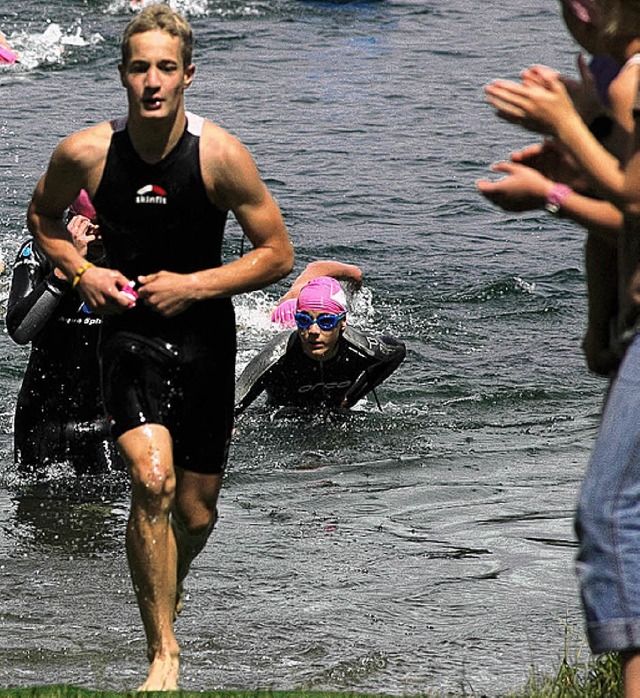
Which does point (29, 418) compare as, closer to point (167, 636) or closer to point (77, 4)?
point (167, 636)

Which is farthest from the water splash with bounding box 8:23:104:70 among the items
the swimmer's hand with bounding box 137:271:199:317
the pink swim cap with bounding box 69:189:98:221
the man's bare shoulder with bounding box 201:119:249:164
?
the swimmer's hand with bounding box 137:271:199:317

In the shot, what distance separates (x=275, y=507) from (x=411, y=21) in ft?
65.2

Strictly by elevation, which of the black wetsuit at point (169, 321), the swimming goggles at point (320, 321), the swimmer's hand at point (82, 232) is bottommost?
the swimming goggles at point (320, 321)

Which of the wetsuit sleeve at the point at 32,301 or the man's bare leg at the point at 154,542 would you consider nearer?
the man's bare leg at the point at 154,542

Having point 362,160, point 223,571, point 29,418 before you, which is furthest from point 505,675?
point 362,160

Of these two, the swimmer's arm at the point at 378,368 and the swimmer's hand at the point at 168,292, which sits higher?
the swimmer's hand at the point at 168,292

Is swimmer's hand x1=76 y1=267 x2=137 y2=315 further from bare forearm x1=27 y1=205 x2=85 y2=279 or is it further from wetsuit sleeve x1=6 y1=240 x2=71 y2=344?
wetsuit sleeve x1=6 y1=240 x2=71 y2=344

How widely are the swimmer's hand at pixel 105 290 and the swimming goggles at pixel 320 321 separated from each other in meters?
4.73

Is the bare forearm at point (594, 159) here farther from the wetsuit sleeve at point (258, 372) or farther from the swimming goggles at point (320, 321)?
the swimming goggles at point (320, 321)

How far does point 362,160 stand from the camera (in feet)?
63.2

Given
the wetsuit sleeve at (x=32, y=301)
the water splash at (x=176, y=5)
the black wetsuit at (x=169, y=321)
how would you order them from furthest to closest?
the water splash at (x=176, y=5), the wetsuit sleeve at (x=32, y=301), the black wetsuit at (x=169, y=321)

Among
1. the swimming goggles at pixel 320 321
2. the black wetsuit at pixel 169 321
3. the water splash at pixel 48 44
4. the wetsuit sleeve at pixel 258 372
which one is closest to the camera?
the black wetsuit at pixel 169 321

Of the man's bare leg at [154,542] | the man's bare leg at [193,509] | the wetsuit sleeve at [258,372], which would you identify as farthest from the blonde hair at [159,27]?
the wetsuit sleeve at [258,372]

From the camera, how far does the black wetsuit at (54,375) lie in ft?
27.2
